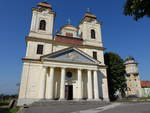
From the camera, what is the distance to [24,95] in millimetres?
18625

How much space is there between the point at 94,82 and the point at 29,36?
14.1 metres

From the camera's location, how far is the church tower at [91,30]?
27.2 m

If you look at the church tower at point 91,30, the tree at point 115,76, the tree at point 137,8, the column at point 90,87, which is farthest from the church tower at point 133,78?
the tree at point 137,8

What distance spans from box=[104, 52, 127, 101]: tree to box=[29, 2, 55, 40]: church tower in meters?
15.8

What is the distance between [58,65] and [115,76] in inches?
622

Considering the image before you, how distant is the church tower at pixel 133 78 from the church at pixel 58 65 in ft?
107

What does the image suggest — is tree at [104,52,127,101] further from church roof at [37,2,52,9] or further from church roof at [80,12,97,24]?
church roof at [37,2,52,9]

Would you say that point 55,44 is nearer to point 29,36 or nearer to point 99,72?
point 29,36

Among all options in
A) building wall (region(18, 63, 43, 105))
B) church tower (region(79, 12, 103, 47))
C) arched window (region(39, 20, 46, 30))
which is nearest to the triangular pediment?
building wall (region(18, 63, 43, 105))

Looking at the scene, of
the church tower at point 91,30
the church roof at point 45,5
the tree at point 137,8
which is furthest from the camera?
the church tower at point 91,30

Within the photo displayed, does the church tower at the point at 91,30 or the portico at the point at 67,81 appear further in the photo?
the church tower at the point at 91,30

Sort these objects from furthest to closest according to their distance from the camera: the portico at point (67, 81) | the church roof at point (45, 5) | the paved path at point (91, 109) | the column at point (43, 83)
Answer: the church roof at point (45, 5) → the portico at point (67, 81) → the column at point (43, 83) → the paved path at point (91, 109)

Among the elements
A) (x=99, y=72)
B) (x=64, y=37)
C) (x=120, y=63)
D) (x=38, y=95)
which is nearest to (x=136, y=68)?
(x=120, y=63)

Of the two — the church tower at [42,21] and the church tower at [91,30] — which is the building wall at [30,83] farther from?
the church tower at [91,30]
